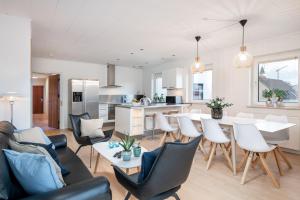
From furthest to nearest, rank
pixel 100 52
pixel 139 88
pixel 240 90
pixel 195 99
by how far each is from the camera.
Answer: pixel 139 88 → pixel 195 99 → pixel 100 52 → pixel 240 90

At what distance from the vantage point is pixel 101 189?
129cm

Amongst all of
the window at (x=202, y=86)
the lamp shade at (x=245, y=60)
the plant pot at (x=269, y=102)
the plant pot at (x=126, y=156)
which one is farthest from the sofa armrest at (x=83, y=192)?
the window at (x=202, y=86)

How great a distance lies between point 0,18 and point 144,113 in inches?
140

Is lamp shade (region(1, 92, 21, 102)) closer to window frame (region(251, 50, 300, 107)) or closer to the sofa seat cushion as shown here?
the sofa seat cushion

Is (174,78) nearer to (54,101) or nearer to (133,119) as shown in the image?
(133,119)

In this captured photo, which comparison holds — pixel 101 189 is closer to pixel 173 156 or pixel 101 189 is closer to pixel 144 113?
pixel 173 156

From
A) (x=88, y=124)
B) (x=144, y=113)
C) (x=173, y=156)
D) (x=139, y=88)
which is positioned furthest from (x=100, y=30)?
(x=139, y=88)

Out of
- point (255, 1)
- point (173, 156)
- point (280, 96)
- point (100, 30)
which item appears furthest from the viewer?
point (280, 96)

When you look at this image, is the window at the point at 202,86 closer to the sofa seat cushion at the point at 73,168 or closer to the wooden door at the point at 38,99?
the sofa seat cushion at the point at 73,168

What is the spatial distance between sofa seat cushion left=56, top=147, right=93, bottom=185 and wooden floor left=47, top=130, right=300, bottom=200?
55 centimetres

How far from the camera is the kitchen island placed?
4828mm

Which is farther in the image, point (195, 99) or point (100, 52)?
point (195, 99)

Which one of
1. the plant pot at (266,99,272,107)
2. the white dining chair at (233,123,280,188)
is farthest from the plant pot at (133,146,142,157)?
the plant pot at (266,99,272,107)

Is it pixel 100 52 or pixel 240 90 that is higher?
pixel 100 52
